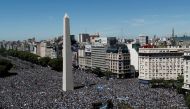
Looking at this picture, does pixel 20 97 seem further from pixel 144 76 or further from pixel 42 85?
pixel 144 76

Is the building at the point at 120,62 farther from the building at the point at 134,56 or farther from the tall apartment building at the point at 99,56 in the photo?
the tall apartment building at the point at 99,56

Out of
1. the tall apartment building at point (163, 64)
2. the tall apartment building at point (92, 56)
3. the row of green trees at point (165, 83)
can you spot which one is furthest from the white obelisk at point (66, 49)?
the tall apartment building at point (92, 56)

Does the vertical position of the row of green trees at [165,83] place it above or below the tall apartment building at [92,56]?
below

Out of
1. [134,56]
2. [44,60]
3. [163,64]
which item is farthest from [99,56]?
[163,64]

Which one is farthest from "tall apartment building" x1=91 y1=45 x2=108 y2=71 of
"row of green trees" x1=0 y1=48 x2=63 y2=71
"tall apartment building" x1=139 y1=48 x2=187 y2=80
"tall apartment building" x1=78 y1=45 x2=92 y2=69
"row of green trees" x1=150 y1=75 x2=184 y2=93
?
"row of green trees" x1=150 y1=75 x2=184 y2=93

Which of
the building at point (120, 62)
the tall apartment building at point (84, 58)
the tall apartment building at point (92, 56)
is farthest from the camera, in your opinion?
the tall apartment building at point (84, 58)

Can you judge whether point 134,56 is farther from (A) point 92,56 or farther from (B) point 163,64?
(B) point 163,64

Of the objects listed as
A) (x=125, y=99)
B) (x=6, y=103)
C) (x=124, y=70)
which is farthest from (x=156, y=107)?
(x=124, y=70)

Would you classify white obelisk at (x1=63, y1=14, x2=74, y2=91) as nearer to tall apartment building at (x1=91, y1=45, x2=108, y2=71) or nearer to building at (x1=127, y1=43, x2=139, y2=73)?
building at (x1=127, y1=43, x2=139, y2=73)

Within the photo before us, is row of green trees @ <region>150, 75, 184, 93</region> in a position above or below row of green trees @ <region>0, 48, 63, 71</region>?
below
